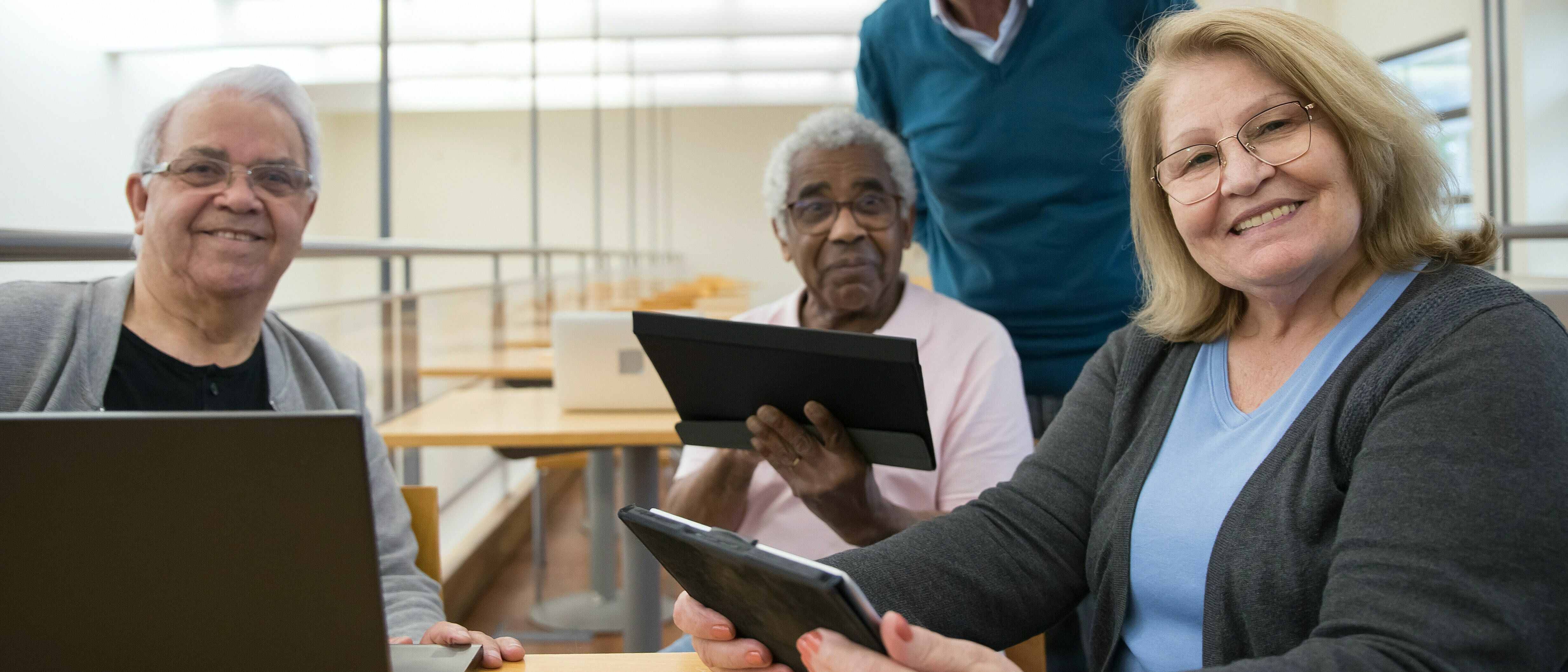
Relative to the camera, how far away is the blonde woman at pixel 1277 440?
740 mm

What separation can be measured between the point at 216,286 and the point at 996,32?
4.38 feet

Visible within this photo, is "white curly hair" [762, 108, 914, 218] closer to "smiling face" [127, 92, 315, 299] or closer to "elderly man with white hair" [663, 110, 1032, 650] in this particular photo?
"elderly man with white hair" [663, 110, 1032, 650]

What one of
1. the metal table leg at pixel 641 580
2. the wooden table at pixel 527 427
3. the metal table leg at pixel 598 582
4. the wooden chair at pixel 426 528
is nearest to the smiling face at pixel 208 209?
the wooden chair at pixel 426 528

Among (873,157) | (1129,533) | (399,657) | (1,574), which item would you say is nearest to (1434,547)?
(1129,533)

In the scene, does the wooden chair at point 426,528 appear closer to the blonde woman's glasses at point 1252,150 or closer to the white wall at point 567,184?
the blonde woman's glasses at point 1252,150

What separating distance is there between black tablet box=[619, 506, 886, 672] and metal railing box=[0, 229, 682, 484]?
793 mm

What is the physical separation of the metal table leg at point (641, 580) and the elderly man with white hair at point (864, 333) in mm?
815

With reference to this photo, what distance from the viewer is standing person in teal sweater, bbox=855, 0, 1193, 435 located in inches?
71.6

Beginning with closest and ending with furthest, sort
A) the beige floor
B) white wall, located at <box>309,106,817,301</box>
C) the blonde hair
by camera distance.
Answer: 1. the blonde hair
2. the beige floor
3. white wall, located at <box>309,106,817,301</box>

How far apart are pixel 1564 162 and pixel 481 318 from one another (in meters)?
5.04

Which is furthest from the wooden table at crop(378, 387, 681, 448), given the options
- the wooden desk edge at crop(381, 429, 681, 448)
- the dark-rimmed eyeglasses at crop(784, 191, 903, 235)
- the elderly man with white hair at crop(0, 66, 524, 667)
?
the elderly man with white hair at crop(0, 66, 524, 667)

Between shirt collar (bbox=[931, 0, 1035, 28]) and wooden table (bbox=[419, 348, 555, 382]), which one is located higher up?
shirt collar (bbox=[931, 0, 1035, 28])

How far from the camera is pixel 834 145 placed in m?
1.75

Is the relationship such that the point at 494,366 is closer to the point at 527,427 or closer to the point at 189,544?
the point at 527,427
